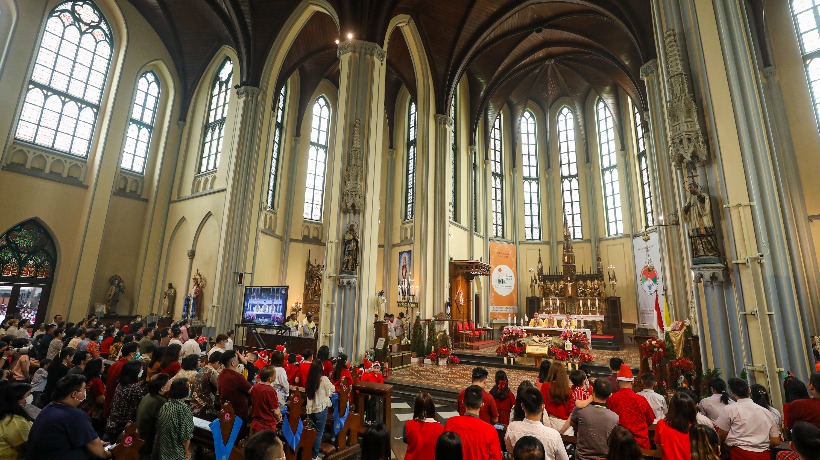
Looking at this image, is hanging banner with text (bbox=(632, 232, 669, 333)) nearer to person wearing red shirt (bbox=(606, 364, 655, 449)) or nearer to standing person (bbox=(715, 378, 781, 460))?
standing person (bbox=(715, 378, 781, 460))

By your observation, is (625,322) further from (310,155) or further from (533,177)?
(310,155)

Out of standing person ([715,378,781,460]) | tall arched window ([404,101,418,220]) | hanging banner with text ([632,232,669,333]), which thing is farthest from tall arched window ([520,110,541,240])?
standing person ([715,378,781,460])

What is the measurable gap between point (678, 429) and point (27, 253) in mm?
18616

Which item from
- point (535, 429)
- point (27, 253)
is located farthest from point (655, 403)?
point (27, 253)

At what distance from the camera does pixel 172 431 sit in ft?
10.3

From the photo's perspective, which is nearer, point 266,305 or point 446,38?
point 266,305

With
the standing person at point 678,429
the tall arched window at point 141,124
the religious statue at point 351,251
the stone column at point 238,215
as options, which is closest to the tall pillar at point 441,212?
the religious statue at point 351,251

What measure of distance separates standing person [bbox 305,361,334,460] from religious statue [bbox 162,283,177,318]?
45.7 ft

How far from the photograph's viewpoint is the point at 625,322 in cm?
1947

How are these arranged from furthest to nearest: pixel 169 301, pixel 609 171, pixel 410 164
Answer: pixel 609 171, pixel 410 164, pixel 169 301

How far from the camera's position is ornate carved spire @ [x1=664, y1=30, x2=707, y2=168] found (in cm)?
730

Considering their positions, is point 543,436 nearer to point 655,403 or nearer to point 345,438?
point 655,403

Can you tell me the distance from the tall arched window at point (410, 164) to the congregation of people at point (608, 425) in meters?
14.9

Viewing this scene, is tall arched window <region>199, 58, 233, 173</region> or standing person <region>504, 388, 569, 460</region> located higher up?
tall arched window <region>199, 58, 233, 173</region>
